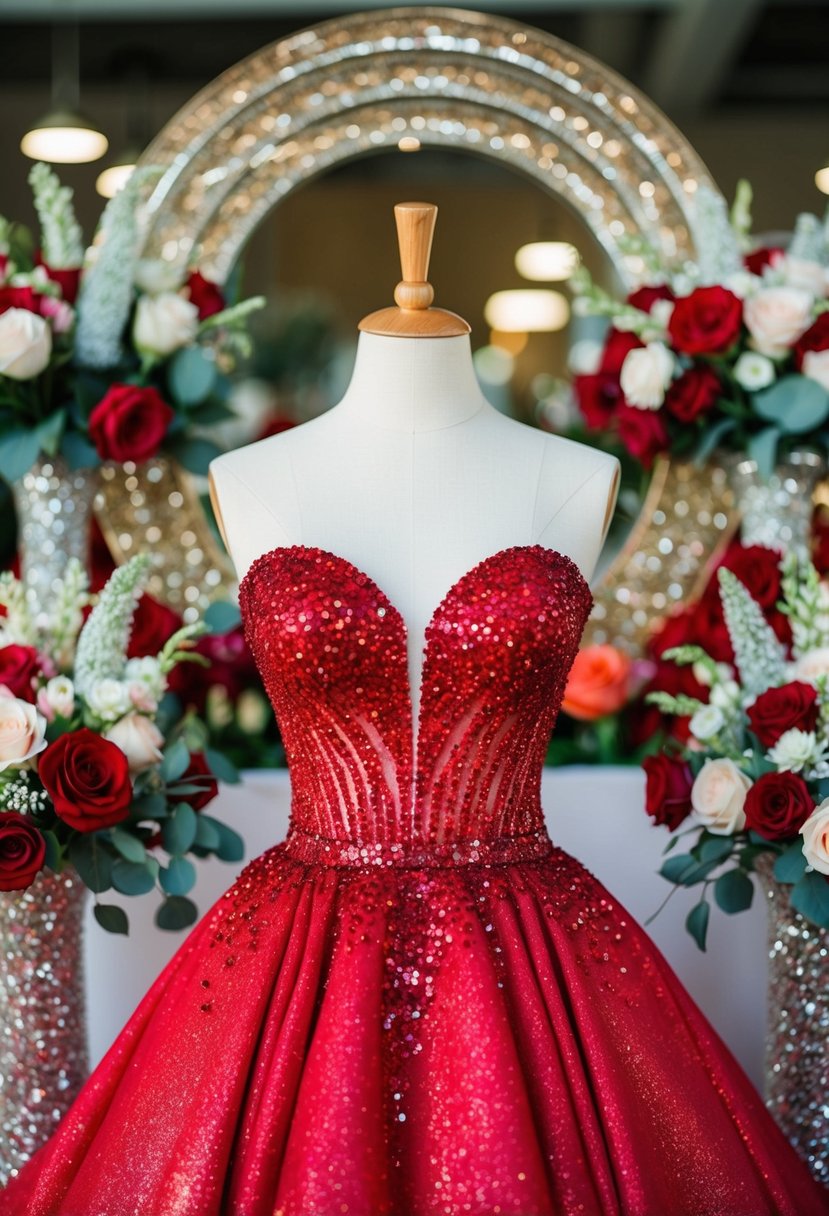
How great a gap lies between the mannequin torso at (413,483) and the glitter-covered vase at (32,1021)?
47 centimetres

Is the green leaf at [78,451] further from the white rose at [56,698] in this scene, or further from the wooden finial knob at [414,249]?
the wooden finial knob at [414,249]

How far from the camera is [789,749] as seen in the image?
160cm

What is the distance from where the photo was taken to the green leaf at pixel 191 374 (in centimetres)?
202

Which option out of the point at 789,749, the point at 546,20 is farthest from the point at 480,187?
the point at 789,749

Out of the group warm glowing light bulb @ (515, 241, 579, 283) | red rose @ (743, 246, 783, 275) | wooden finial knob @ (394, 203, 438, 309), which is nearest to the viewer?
wooden finial knob @ (394, 203, 438, 309)

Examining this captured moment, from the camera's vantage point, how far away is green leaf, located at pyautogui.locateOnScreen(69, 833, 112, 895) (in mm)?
1611

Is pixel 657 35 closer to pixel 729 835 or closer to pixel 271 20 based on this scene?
pixel 271 20

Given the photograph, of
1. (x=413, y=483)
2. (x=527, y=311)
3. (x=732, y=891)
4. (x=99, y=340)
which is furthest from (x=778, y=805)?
(x=527, y=311)

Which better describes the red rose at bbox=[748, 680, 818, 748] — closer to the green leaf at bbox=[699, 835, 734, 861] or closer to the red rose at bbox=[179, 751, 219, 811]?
the green leaf at bbox=[699, 835, 734, 861]

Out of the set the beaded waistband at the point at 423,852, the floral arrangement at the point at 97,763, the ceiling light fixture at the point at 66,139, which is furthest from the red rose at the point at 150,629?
the ceiling light fixture at the point at 66,139

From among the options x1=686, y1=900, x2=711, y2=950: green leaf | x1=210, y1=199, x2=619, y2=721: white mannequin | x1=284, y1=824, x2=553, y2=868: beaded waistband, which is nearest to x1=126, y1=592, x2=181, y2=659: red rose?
x1=210, y1=199, x2=619, y2=721: white mannequin

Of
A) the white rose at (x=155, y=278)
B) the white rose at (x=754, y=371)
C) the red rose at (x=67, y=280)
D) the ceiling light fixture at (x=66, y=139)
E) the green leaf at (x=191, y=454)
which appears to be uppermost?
the ceiling light fixture at (x=66, y=139)

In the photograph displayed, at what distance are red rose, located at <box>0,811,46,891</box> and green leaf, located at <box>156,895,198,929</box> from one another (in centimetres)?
22

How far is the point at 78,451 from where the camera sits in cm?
200
